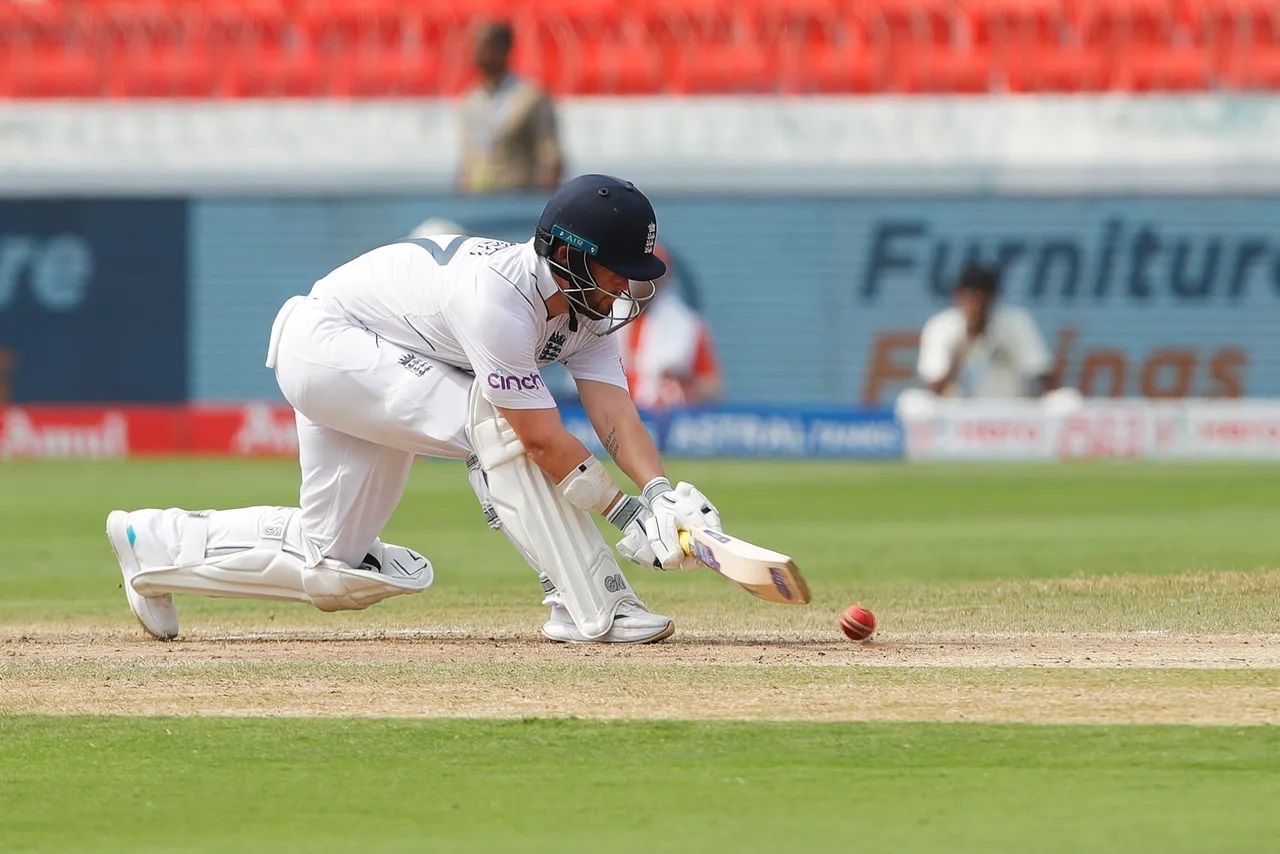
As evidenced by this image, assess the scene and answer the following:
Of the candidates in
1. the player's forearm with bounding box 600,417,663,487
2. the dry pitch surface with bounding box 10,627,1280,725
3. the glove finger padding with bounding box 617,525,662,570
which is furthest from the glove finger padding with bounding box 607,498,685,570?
the dry pitch surface with bounding box 10,627,1280,725

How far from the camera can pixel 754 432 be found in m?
16.6

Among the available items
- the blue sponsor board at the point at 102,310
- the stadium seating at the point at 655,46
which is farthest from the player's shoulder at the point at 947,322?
the blue sponsor board at the point at 102,310

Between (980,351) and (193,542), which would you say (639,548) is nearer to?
(193,542)

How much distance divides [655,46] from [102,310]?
600 centimetres

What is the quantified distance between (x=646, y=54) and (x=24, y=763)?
16.4 m

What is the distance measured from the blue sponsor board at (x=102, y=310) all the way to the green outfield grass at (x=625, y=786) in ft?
40.5

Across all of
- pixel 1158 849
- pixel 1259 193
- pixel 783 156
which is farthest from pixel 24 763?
pixel 783 156

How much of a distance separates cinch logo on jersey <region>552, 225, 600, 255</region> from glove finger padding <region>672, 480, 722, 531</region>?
627 mm

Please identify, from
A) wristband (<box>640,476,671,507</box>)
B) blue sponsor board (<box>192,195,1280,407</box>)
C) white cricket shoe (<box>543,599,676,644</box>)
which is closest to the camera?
wristband (<box>640,476,671,507</box>)

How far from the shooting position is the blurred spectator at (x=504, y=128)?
14.4 m

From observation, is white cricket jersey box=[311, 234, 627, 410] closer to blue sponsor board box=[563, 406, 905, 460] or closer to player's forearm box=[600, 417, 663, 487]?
player's forearm box=[600, 417, 663, 487]

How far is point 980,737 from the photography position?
4613mm

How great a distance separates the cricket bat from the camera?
5.50 meters

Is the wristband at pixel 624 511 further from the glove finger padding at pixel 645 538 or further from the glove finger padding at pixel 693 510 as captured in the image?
the glove finger padding at pixel 693 510
